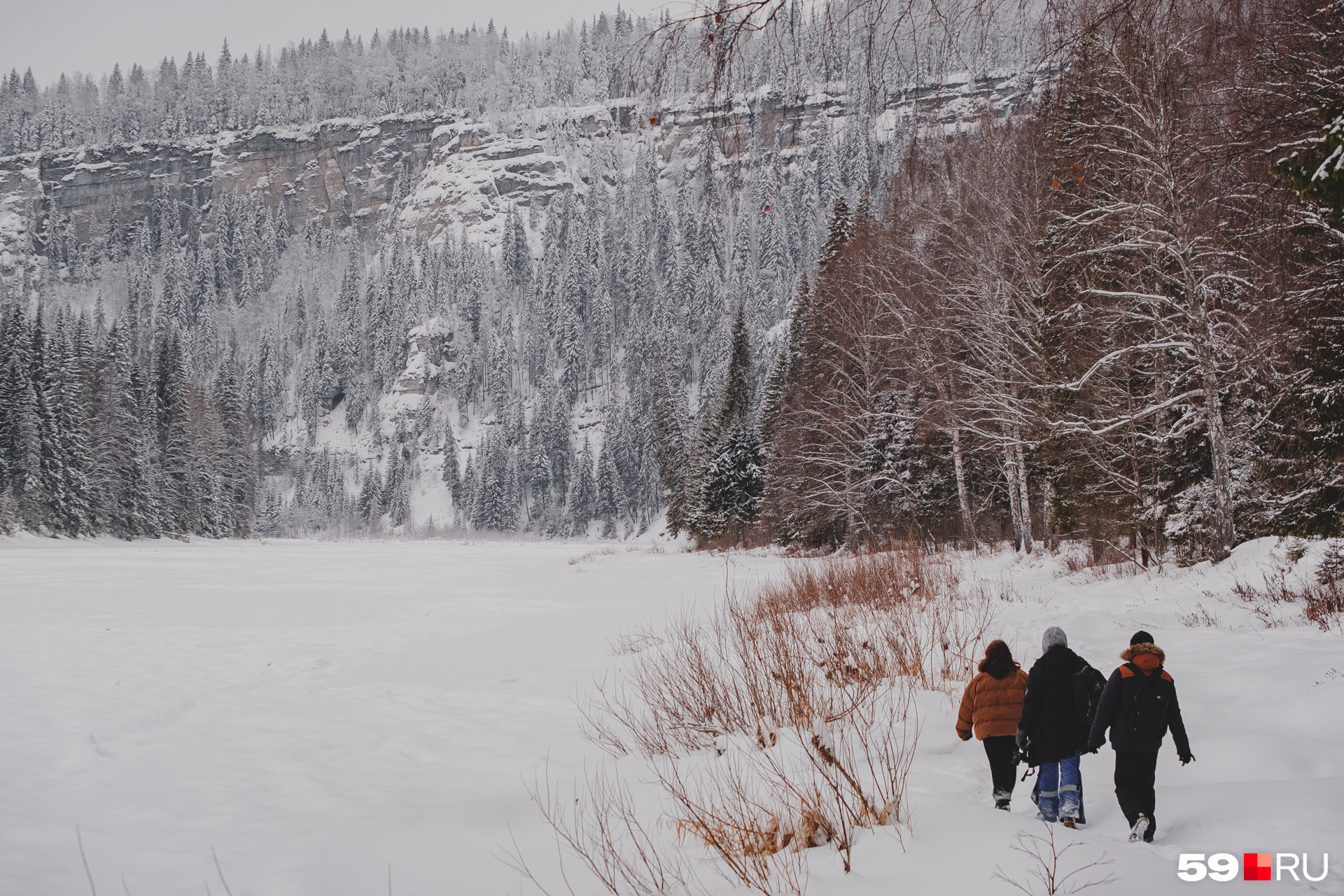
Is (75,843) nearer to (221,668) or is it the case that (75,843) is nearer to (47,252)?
(221,668)

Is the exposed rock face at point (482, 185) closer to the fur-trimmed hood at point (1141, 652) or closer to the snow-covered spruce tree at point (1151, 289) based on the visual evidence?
the snow-covered spruce tree at point (1151, 289)

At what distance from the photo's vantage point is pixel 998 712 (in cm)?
383

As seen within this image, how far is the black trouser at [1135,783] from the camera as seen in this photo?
331cm

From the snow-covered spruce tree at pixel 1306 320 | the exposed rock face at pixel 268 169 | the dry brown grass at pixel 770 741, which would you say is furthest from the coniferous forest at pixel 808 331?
the exposed rock face at pixel 268 169

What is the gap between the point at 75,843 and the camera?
12.1 feet

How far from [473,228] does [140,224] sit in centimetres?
8646

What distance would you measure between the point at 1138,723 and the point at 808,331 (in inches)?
904

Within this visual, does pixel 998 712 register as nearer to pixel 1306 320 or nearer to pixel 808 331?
pixel 1306 320

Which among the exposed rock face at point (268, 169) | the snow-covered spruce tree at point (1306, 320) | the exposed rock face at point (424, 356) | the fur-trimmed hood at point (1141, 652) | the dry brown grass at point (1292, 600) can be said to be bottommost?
the dry brown grass at point (1292, 600)

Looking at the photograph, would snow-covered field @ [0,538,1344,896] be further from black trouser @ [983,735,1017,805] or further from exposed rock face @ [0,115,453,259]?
exposed rock face @ [0,115,453,259]

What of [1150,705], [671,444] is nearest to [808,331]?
[1150,705]

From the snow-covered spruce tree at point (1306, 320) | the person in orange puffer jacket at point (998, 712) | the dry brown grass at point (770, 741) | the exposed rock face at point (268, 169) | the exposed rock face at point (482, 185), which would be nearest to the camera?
the dry brown grass at point (770, 741)

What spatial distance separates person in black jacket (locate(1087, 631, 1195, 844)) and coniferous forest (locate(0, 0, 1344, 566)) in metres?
2.25

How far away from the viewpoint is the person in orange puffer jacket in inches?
150
